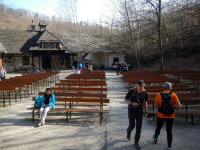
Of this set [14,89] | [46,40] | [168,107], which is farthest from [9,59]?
[168,107]

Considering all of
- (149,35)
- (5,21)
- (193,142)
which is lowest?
(193,142)

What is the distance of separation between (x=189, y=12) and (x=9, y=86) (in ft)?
42.2

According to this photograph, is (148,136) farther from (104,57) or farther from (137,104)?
(104,57)

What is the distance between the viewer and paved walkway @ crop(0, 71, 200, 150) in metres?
8.94

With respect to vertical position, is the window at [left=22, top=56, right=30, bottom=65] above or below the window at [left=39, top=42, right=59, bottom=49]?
below

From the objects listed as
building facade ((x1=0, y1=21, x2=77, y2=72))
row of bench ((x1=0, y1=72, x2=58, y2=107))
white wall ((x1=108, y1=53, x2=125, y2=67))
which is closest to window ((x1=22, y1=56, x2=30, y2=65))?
building facade ((x1=0, y1=21, x2=77, y2=72))

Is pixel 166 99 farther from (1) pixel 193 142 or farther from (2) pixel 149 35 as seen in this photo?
(2) pixel 149 35

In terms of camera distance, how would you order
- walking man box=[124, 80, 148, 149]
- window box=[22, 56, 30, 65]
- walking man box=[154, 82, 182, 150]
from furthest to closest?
1. window box=[22, 56, 30, 65]
2. walking man box=[124, 80, 148, 149]
3. walking man box=[154, 82, 182, 150]

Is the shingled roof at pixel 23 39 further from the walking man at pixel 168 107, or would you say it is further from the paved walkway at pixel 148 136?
the walking man at pixel 168 107

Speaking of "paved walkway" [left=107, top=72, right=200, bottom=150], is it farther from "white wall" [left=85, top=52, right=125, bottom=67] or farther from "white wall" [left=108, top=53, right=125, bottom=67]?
"white wall" [left=85, top=52, right=125, bottom=67]

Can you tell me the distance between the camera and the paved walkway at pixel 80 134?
894cm

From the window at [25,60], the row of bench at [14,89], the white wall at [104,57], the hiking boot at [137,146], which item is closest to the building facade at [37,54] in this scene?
the window at [25,60]

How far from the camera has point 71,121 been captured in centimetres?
1198

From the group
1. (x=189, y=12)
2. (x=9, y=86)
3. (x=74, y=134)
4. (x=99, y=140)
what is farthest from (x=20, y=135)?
(x=189, y=12)
